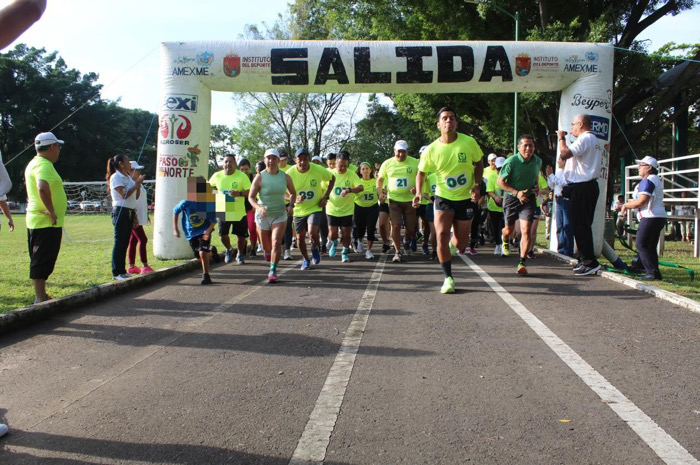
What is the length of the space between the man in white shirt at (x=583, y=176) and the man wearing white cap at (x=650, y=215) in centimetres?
50

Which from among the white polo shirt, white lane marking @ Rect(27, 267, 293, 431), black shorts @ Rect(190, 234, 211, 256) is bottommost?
white lane marking @ Rect(27, 267, 293, 431)

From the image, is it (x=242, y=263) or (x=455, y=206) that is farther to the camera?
(x=242, y=263)

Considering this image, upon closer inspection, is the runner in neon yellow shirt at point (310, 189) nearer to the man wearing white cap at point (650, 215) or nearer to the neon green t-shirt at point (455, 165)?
the neon green t-shirt at point (455, 165)

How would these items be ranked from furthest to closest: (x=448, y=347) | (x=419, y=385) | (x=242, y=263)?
(x=242, y=263)
(x=448, y=347)
(x=419, y=385)

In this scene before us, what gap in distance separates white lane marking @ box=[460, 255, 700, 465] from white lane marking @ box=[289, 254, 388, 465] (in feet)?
5.09

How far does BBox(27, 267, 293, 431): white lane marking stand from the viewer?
10.7ft

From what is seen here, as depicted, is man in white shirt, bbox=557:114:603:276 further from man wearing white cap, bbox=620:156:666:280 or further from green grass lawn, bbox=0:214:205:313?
green grass lawn, bbox=0:214:205:313

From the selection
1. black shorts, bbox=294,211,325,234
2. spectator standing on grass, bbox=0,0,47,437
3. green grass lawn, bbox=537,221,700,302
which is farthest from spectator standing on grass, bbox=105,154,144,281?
green grass lawn, bbox=537,221,700,302

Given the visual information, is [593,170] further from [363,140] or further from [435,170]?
[363,140]

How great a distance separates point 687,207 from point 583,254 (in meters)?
7.39

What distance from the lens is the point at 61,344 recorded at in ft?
15.7

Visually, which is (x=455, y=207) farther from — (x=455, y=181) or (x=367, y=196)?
(x=367, y=196)

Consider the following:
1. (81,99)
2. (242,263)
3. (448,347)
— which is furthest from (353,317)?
(81,99)

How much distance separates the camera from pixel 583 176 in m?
7.87
